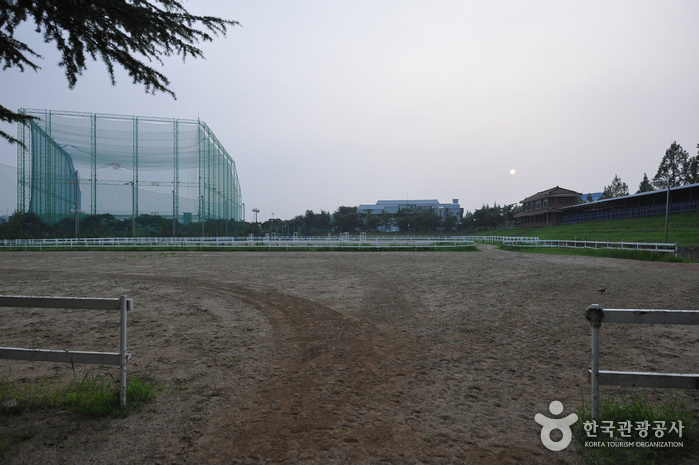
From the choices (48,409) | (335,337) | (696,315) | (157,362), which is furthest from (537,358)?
(48,409)

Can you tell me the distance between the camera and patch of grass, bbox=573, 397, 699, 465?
2754 millimetres

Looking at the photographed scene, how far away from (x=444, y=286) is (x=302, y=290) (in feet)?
14.8

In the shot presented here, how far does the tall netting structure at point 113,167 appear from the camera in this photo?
149 ft

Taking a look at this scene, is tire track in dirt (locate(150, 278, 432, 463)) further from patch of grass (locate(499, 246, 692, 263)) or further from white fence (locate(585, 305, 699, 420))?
patch of grass (locate(499, 246, 692, 263))

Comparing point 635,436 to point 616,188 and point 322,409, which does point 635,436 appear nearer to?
point 322,409

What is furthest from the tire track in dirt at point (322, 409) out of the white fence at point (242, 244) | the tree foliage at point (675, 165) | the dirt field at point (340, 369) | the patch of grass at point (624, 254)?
the tree foliage at point (675, 165)

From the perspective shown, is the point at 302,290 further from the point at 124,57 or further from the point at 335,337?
the point at 124,57

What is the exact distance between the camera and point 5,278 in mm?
13398

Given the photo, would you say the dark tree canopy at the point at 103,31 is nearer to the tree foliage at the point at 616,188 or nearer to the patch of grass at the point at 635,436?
the patch of grass at the point at 635,436

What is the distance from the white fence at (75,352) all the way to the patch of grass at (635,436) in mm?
4146

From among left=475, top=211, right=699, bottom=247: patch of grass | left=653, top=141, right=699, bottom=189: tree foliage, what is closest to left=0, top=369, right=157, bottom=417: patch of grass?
left=475, top=211, right=699, bottom=247: patch of grass

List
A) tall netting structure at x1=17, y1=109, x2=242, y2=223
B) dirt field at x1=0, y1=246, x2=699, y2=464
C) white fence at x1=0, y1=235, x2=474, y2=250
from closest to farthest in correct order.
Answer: dirt field at x1=0, y1=246, x2=699, y2=464 → white fence at x1=0, y1=235, x2=474, y2=250 → tall netting structure at x1=17, y1=109, x2=242, y2=223

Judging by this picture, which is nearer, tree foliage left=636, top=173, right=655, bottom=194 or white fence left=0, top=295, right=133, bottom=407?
white fence left=0, top=295, right=133, bottom=407

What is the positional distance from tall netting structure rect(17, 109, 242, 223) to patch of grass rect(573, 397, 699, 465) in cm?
4950
